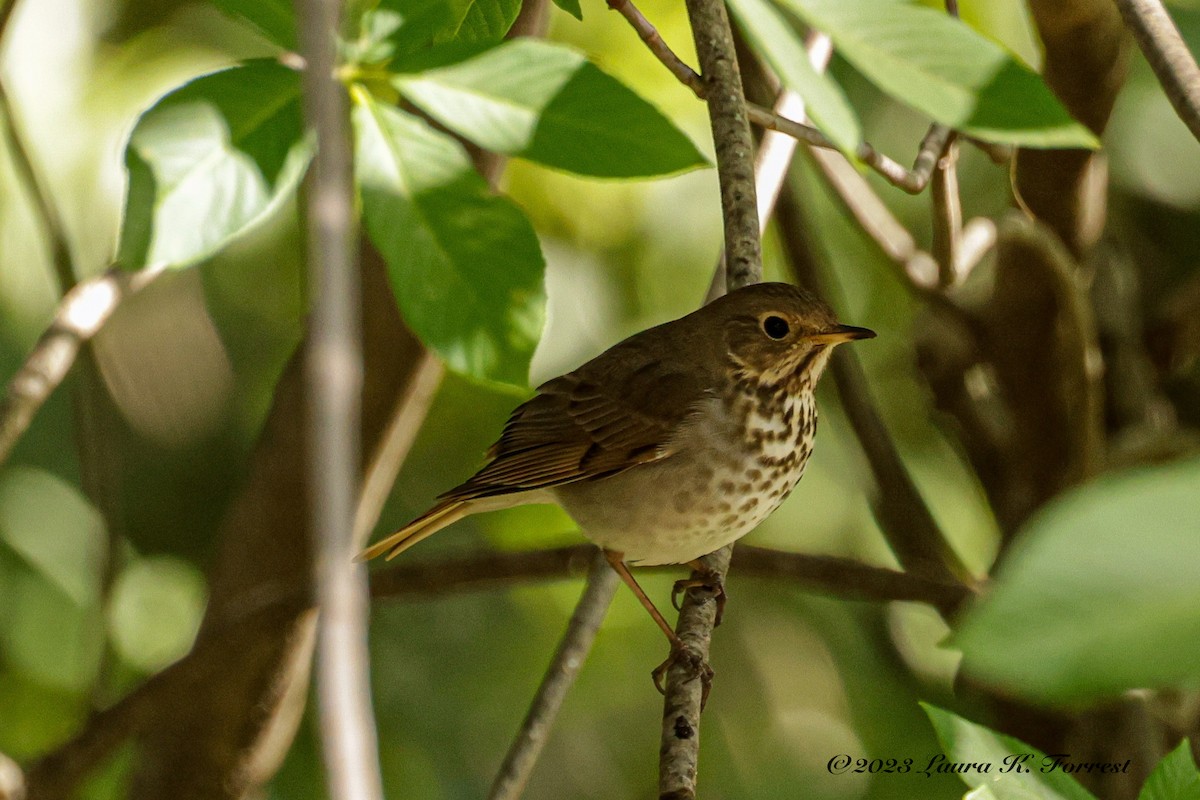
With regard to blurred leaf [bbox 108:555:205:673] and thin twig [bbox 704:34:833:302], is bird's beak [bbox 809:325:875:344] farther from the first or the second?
blurred leaf [bbox 108:555:205:673]

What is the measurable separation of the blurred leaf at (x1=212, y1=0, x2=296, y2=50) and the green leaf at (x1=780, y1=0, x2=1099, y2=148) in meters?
0.92

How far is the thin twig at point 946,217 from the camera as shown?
3195mm

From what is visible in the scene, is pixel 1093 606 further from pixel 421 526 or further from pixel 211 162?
pixel 421 526

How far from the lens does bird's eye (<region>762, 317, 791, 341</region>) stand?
3.26m

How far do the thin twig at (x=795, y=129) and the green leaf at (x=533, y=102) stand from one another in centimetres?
59

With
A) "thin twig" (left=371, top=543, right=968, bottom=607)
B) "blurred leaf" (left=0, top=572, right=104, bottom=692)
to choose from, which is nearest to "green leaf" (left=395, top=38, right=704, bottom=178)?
"thin twig" (left=371, top=543, right=968, bottom=607)

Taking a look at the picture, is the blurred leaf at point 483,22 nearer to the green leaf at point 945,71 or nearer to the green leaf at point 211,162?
the green leaf at point 211,162

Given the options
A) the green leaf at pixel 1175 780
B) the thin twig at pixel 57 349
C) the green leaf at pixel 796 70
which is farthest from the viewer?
the thin twig at pixel 57 349

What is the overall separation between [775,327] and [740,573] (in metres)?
0.66

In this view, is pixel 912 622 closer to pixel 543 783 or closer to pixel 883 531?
pixel 883 531

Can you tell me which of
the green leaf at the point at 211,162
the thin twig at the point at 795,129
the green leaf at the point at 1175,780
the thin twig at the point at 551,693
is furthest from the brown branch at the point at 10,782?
the green leaf at the point at 1175,780

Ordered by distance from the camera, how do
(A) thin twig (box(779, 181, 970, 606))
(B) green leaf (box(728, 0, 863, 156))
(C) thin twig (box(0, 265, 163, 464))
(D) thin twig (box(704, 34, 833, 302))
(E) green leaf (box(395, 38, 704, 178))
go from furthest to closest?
(A) thin twig (box(779, 181, 970, 606)) → (D) thin twig (box(704, 34, 833, 302)) → (C) thin twig (box(0, 265, 163, 464)) → (E) green leaf (box(395, 38, 704, 178)) → (B) green leaf (box(728, 0, 863, 156))

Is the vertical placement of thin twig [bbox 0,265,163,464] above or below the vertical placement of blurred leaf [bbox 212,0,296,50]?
below

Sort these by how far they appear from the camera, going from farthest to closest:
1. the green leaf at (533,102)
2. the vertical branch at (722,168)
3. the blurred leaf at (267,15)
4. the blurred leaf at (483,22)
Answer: the vertical branch at (722,168), the blurred leaf at (483,22), the blurred leaf at (267,15), the green leaf at (533,102)
